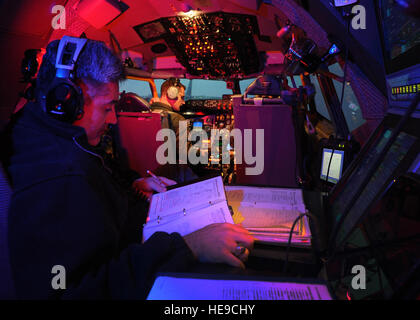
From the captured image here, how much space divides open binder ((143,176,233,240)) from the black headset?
478 mm

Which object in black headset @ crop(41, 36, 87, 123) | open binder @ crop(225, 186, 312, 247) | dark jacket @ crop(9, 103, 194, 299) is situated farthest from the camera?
black headset @ crop(41, 36, 87, 123)

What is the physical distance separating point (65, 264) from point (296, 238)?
2.20 ft

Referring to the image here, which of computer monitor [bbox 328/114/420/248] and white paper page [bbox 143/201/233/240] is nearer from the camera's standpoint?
computer monitor [bbox 328/114/420/248]

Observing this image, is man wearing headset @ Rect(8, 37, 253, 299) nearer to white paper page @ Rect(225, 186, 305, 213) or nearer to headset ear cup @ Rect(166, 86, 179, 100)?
white paper page @ Rect(225, 186, 305, 213)

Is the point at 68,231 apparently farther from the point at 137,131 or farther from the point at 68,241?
the point at 137,131

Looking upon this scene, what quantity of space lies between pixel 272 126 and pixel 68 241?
1725 millimetres

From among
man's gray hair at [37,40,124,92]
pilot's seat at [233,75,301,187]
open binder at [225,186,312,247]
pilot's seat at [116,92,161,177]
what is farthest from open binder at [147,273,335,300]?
pilot's seat at [116,92,161,177]

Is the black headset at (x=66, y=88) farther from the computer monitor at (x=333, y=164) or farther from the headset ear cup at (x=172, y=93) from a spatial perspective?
the headset ear cup at (x=172, y=93)

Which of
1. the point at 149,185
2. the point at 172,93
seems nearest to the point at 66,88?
the point at 149,185

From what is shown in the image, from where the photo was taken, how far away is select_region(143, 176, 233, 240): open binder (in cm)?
77

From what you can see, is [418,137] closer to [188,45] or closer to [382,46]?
[382,46]

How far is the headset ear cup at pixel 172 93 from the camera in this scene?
3.89 meters

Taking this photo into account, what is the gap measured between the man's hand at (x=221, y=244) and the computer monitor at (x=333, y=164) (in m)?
0.82

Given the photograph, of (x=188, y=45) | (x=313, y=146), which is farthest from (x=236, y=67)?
(x=313, y=146)
